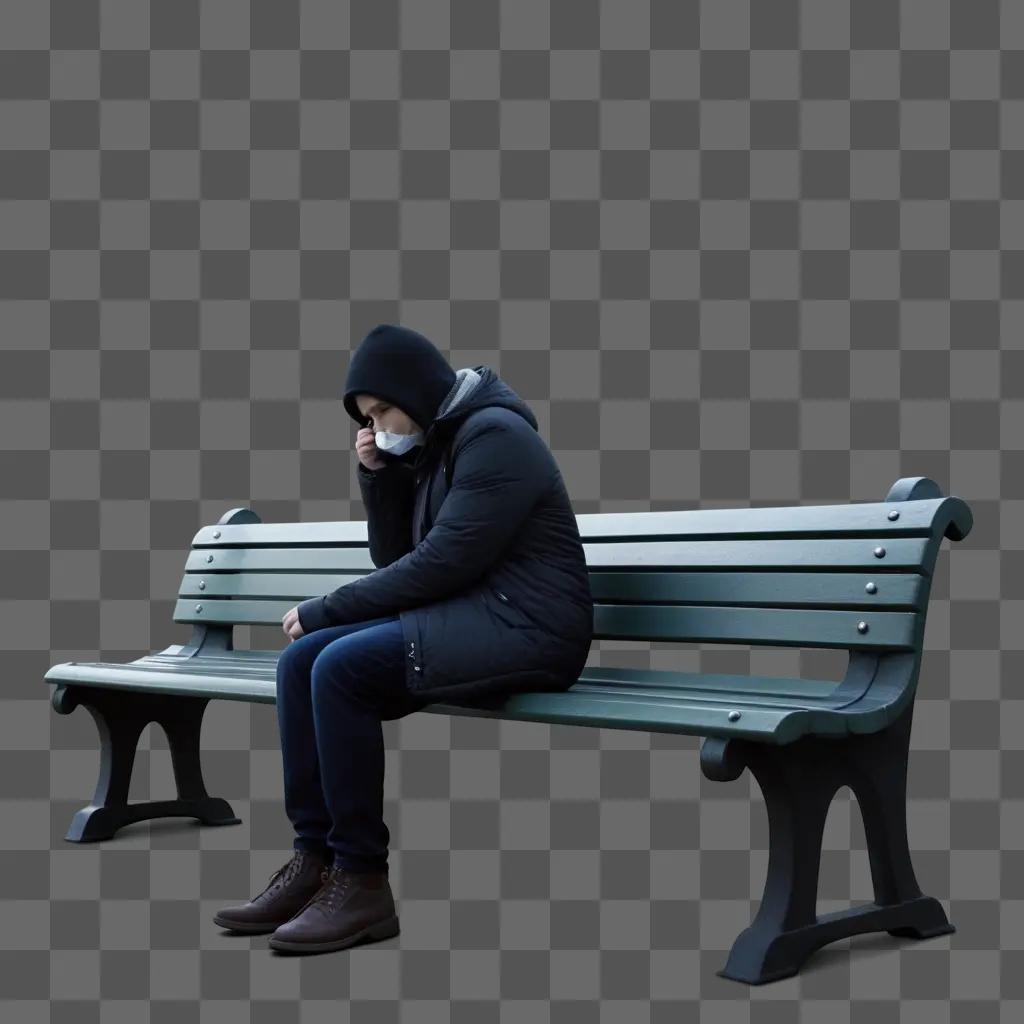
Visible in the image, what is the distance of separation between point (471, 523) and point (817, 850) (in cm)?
140

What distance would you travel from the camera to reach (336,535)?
7059 mm

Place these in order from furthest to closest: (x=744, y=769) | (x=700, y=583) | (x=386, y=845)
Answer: (x=700, y=583) → (x=386, y=845) → (x=744, y=769)

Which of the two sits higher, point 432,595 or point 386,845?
point 432,595

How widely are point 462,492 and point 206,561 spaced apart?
2718 millimetres

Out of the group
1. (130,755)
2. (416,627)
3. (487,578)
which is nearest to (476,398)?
(487,578)

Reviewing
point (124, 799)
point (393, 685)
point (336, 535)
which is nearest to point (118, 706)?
point (124, 799)

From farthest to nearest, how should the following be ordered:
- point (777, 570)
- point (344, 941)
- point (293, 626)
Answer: point (293, 626), point (777, 570), point (344, 941)

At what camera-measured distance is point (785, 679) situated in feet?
17.7

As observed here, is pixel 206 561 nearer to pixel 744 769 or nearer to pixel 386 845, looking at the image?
pixel 386 845

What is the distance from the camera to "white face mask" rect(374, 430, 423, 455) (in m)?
5.67

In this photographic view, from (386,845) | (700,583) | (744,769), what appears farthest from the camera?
(700,583)

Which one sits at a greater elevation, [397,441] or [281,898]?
[397,441]

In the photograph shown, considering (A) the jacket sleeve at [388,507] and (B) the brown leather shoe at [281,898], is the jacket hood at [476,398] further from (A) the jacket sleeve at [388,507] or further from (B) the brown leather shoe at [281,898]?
(B) the brown leather shoe at [281,898]

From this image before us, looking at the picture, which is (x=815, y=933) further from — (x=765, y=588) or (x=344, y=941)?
(x=344, y=941)
